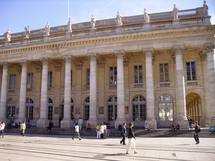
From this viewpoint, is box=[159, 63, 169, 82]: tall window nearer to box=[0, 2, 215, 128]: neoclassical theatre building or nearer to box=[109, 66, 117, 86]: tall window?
box=[0, 2, 215, 128]: neoclassical theatre building

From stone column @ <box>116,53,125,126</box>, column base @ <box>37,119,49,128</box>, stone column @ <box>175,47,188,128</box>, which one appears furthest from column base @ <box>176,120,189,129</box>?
column base @ <box>37,119,49,128</box>

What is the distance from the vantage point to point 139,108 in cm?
2970

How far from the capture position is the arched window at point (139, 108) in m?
29.5

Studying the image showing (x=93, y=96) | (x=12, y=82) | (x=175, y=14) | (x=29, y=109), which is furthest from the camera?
(x=12, y=82)

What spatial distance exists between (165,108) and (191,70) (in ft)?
17.4

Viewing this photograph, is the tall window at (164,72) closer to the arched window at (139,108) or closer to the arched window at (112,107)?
the arched window at (139,108)


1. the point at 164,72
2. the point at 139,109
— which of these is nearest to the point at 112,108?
the point at 139,109

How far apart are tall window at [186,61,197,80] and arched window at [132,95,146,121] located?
19.4 ft

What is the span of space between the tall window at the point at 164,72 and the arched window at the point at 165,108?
6.64 feet

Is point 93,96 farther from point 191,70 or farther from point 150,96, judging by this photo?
point 191,70

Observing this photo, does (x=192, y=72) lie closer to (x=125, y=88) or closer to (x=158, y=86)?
(x=158, y=86)

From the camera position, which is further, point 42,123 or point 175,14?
point 42,123

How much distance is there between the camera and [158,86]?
29.2 meters

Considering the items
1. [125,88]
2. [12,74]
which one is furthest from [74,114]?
[12,74]
